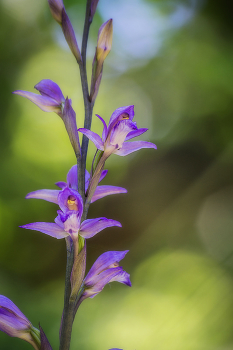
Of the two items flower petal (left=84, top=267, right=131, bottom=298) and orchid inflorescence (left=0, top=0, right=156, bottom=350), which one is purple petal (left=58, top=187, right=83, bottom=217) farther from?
flower petal (left=84, top=267, right=131, bottom=298)

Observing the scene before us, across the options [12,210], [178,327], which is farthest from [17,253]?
[178,327]

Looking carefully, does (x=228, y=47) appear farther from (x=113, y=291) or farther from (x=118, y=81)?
(x=113, y=291)

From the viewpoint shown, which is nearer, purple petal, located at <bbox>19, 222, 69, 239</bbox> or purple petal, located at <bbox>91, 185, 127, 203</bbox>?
purple petal, located at <bbox>19, 222, 69, 239</bbox>

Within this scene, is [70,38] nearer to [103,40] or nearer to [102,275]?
[103,40]

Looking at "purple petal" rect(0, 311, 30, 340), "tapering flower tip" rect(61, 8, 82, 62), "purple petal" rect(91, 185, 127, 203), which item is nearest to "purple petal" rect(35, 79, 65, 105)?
"tapering flower tip" rect(61, 8, 82, 62)

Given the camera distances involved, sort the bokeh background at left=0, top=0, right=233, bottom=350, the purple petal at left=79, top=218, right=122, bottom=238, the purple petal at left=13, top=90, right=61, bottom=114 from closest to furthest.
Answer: the purple petal at left=79, top=218, right=122, bottom=238 < the purple petal at left=13, top=90, right=61, bottom=114 < the bokeh background at left=0, top=0, right=233, bottom=350

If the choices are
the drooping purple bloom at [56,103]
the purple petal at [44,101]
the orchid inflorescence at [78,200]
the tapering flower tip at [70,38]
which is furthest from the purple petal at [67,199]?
the tapering flower tip at [70,38]

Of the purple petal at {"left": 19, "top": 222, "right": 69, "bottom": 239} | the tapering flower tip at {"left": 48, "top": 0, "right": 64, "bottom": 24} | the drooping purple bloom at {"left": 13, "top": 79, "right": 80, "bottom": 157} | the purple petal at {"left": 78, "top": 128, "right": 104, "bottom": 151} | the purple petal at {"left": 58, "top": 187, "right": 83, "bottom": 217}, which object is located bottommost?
the purple petal at {"left": 19, "top": 222, "right": 69, "bottom": 239}

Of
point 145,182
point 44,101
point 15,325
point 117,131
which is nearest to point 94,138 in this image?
point 117,131
